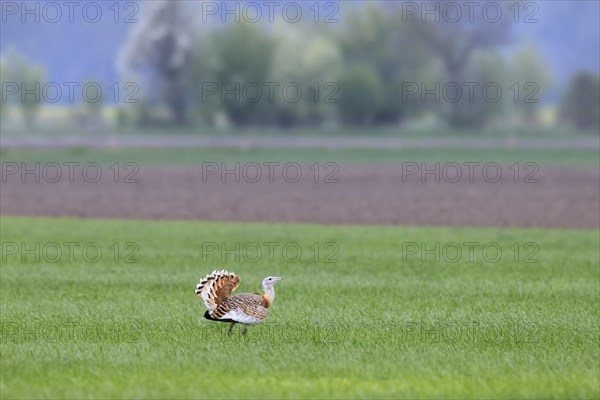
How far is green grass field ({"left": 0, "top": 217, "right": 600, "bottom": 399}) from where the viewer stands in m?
11.5

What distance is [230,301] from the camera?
13117mm

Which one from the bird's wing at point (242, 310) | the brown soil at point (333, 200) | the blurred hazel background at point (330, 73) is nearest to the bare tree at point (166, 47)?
the blurred hazel background at point (330, 73)

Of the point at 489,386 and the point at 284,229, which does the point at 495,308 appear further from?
the point at 284,229

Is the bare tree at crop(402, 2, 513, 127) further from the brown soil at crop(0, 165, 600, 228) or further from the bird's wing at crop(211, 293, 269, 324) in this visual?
the bird's wing at crop(211, 293, 269, 324)

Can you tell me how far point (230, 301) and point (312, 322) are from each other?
84.3 inches

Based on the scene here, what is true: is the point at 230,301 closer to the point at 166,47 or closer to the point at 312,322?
the point at 312,322

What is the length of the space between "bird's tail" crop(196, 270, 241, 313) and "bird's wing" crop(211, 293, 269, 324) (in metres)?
0.16

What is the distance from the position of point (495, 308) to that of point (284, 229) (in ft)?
43.2

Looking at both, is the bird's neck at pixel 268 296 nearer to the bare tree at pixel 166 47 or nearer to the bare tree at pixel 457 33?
the bare tree at pixel 166 47

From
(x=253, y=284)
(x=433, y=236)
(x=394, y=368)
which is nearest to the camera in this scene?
(x=394, y=368)

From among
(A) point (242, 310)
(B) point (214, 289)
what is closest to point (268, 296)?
(A) point (242, 310)

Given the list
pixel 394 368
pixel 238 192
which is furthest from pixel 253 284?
pixel 238 192

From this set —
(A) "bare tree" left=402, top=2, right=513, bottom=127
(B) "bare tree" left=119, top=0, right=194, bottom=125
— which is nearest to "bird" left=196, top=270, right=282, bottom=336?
(B) "bare tree" left=119, top=0, right=194, bottom=125

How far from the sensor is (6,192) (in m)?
41.1
